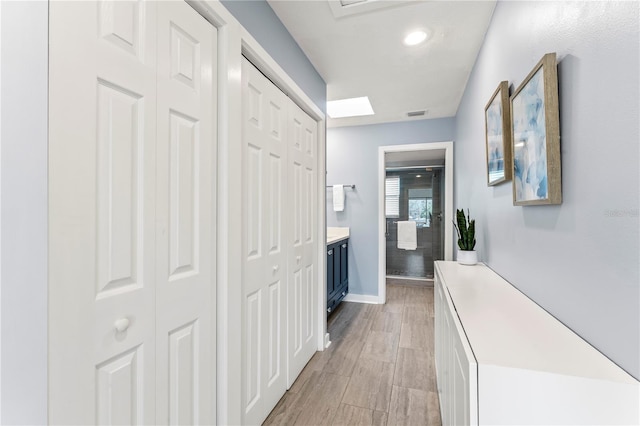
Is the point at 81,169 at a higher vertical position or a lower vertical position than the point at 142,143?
lower

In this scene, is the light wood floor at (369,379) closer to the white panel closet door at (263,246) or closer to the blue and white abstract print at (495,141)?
the white panel closet door at (263,246)

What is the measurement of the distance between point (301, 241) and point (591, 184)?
1608 millimetres

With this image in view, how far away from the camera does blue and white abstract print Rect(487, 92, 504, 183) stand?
1.50m

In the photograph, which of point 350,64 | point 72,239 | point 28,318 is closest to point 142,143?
point 72,239

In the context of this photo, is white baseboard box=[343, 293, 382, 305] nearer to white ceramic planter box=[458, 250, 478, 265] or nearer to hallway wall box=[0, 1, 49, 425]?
white ceramic planter box=[458, 250, 478, 265]

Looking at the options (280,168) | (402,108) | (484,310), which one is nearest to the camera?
(484,310)

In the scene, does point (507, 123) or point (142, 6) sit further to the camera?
point (507, 123)

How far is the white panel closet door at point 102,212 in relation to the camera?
68 cm

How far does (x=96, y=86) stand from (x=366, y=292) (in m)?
3.59

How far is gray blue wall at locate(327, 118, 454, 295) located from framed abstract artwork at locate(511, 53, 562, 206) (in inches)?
96.6

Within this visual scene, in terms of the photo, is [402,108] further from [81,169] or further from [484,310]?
[81,169]

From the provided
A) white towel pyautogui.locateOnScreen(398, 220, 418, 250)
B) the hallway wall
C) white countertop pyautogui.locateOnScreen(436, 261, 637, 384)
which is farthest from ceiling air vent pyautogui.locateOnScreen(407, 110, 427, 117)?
the hallway wall

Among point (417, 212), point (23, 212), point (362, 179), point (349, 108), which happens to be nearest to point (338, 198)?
point (362, 179)

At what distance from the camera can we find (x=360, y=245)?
3.87 metres
